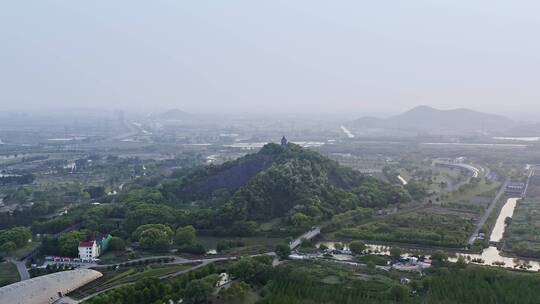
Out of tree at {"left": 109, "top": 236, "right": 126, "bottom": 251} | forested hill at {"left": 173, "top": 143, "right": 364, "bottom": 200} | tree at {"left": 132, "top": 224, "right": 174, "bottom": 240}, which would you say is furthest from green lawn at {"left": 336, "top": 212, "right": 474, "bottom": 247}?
tree at {"left": 109, "top": 236, "right": 126, "bottom": 251}

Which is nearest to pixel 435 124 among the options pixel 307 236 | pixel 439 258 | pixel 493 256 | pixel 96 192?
pixel 96 192

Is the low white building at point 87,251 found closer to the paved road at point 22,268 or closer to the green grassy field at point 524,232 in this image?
the paved road at point 22,268

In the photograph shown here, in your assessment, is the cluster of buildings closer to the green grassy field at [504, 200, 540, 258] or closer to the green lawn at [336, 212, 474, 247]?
the green lawn at [336, 212, 474, 247]

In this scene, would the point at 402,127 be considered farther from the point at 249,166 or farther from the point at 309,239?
the point at 309,239

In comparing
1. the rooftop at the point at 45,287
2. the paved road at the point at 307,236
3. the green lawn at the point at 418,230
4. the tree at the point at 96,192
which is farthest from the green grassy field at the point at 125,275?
the tree at the point at 96,192

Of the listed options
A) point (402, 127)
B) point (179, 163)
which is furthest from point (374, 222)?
point (402, 127)
